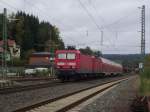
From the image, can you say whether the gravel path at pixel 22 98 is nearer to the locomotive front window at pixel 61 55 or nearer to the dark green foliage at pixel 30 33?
the locomotive front window at pixel 61 55

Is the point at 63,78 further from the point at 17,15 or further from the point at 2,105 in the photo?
the point at 17,15

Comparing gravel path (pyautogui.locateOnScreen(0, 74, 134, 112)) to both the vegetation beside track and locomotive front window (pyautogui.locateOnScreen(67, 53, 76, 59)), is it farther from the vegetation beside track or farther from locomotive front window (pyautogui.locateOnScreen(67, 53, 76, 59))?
locomotive front window (pyautogui.locateOnScreen(67, 53, 76, 59))

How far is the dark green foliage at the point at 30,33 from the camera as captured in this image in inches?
5630

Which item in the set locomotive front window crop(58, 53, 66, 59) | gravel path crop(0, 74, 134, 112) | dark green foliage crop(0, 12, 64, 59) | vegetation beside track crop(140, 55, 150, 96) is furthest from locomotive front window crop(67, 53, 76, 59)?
dark green foliage crop(0, 12, 64, 59)

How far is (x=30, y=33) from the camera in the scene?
146 meters

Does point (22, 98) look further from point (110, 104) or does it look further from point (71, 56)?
point (71, 56)

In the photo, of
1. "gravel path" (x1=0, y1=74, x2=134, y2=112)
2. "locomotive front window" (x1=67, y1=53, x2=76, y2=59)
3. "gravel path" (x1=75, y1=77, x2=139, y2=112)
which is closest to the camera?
"gravel path" (x1=75, y1=77, x2=139, y2=112)

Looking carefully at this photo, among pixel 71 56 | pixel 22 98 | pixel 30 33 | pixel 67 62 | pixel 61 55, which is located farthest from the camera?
pixel 30 33

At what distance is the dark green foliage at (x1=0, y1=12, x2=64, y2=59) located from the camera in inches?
5630

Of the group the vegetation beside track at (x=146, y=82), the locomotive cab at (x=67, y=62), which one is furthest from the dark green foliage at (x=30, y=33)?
the vegetation beside track at (x=146, y=82)

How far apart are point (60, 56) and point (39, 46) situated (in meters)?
113

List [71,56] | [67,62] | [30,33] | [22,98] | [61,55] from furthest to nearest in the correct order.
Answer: [30,33], [61,55], [71,56], [67,62], [22,98]

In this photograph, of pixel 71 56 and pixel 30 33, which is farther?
pixel 30 33

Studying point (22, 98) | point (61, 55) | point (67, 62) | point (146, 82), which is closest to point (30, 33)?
point (61, 55)
